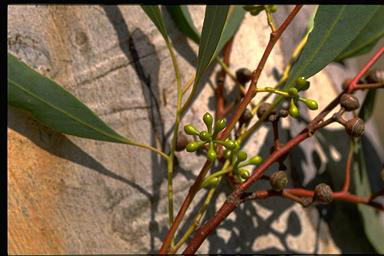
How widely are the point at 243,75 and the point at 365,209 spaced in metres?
0.43

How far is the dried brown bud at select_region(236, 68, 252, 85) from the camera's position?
113 centimetres

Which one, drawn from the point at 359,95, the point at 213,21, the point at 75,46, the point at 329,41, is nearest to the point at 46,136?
the point at 75,46

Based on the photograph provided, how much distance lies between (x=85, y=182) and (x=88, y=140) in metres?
0.09

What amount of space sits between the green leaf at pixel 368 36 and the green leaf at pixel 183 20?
1.01ft

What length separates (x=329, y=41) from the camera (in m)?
0.97

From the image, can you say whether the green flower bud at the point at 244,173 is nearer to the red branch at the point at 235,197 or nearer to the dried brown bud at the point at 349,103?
the red branch at the point at 235,197

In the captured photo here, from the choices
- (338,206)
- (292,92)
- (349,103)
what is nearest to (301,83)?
(292,92)

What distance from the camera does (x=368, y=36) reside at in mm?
1197

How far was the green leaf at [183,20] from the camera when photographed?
44.9 inches

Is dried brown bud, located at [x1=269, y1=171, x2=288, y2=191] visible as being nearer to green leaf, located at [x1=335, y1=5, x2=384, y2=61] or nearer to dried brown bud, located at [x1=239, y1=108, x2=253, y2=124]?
dried brown bud, located at [x1=239, y1=108, x2=253, y2=124]

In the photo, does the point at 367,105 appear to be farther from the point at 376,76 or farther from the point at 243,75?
the point at 243,75

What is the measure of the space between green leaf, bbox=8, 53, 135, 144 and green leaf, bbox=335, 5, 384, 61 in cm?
52

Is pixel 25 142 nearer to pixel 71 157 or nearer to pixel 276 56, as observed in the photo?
pixel 71 157

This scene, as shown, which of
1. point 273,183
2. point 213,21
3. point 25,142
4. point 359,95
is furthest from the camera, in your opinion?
point 359,95
